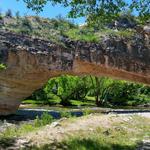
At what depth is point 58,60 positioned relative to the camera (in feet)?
103

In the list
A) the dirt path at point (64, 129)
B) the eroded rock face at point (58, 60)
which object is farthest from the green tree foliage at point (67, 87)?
the dirt path at point (64, 129)

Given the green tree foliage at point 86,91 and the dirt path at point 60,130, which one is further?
the green tree foliage at point 86,91

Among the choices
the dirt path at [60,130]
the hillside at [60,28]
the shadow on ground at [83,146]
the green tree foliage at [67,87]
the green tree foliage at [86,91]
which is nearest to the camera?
the shadow on ground at [83,146]

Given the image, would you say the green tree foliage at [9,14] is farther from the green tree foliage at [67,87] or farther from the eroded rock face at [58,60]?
the green tree foliage at [67,87]

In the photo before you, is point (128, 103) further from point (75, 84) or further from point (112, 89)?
point (75, 84)

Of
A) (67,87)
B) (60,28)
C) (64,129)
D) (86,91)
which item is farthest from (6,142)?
(86,91)

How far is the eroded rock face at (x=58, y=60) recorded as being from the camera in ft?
99.0

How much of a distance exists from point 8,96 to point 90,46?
7.28 m

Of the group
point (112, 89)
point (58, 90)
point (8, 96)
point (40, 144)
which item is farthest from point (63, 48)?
point (112, 89)

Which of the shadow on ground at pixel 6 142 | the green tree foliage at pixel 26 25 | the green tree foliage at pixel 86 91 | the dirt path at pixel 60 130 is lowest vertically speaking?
the shadow on ground at pixel 6 142

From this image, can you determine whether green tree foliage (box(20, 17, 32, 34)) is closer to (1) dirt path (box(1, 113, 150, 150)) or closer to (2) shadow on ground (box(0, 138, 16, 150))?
(1) dirt path (box(1, 113, 150, 150))

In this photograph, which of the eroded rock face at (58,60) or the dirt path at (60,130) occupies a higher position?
the eroded rock face at (58,60)

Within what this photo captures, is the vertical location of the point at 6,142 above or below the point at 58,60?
below

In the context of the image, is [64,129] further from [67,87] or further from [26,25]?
[67,87]
